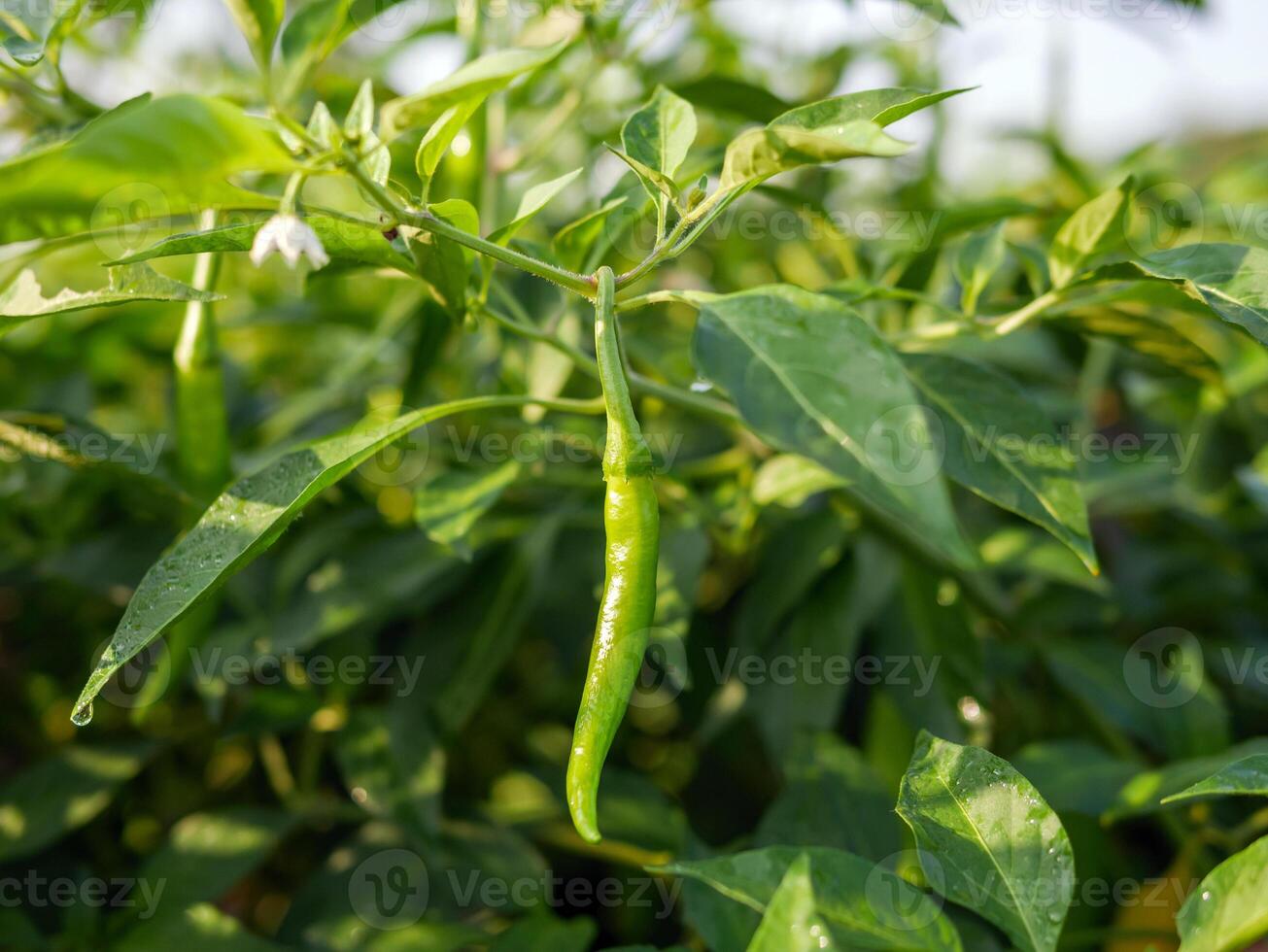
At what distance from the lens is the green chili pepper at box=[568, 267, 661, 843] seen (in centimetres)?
46

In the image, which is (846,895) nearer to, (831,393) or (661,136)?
(831,393)

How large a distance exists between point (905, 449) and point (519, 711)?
0.75 metres

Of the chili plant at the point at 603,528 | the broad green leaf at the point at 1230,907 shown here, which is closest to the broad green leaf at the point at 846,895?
the chili plant at the point at 603,528

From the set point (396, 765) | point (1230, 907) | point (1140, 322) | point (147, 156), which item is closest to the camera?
point (147, 156)

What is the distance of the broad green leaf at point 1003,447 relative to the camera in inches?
21.5

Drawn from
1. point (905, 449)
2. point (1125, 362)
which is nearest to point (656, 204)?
point (905, 449)

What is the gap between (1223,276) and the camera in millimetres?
534

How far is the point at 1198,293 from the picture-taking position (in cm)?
52

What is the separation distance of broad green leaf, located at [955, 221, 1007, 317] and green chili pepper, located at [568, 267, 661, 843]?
0.92 feet

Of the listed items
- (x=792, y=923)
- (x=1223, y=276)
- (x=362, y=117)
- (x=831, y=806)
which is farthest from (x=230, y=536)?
(x=1223, y=276)

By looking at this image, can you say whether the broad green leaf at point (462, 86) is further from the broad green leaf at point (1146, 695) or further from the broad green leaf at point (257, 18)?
the broad green leaf at point (1146, 695)

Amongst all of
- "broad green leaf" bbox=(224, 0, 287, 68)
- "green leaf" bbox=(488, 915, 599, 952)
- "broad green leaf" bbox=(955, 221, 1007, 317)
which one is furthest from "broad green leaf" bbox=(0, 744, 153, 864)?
"broad green leaf" bbox=(955, 221, 1007, 317)

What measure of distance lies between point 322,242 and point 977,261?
41 centimetres

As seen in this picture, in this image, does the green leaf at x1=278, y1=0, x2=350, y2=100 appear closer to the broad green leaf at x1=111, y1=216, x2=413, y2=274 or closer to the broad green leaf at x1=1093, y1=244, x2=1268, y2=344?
the broad green leaf at x1=111, y1=216, x2=413, y2=274
